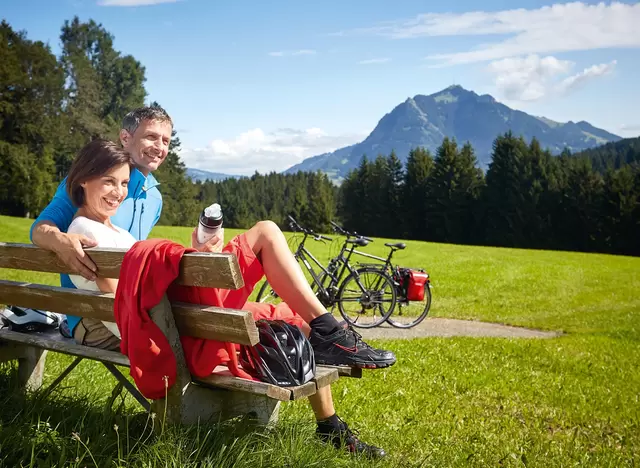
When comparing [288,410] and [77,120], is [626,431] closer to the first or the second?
[288,410]

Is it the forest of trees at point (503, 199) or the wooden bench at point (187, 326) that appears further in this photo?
the forest of trees at point (503, 199)

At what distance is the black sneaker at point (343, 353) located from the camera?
338 centimetres

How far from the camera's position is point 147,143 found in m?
4.31

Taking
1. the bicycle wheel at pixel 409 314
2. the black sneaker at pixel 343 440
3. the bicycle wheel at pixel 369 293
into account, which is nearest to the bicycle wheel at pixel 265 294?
the bicycle wheel at pixel 369 293

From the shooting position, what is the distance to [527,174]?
65438mm

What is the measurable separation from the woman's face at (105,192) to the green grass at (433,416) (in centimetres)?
105

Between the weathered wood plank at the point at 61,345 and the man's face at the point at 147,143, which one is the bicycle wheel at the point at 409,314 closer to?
the man's face at the point at 147,143

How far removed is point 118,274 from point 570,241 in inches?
2345

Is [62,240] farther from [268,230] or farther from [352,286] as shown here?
[352,286]

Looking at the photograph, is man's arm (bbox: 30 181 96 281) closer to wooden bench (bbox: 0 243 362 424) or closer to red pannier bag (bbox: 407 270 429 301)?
wooden bench (bbox: 0 243 362 424)

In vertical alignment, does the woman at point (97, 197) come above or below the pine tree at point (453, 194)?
below

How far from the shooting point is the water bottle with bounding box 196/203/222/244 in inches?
134

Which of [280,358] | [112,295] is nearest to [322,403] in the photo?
[280,358]

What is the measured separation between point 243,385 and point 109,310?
2.37 ft
